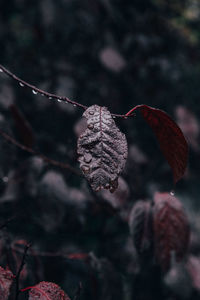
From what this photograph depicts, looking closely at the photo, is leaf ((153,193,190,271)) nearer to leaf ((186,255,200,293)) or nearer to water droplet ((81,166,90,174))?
leaf ((186,255,200,293))

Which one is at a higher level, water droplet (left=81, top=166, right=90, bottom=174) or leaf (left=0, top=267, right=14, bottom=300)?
water droplet (left=81, top=166, right=90, bottom=174)

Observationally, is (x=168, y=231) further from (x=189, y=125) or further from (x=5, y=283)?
(x=189, y=125)

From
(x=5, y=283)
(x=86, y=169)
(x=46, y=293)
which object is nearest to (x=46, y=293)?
(x=46, y=293)

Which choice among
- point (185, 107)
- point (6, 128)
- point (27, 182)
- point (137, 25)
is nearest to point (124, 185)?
point (27, 182)

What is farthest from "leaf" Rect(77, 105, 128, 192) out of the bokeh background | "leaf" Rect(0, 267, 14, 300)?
the bokeh background

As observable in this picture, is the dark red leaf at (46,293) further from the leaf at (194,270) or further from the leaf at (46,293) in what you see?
the leaf at (194,270)

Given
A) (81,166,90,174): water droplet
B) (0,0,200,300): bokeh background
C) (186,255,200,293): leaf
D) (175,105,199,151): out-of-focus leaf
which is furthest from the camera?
(175,105,199,151): out-of-focus leaf

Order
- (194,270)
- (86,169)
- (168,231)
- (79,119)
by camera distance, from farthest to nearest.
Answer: (79,119), (194,270), (168,231), (86,169)
